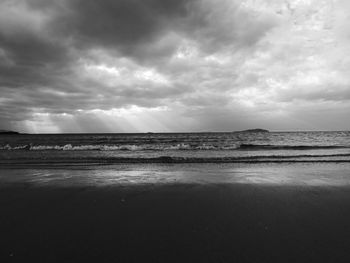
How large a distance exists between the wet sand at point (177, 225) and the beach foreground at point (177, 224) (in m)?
0.02

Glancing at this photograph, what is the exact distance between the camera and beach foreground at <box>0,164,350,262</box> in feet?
10.8

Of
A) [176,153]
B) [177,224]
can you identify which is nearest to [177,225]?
[177,224]

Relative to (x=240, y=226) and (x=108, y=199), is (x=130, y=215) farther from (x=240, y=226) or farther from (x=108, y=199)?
(x=240, y=226)

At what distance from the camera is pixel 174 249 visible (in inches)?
134

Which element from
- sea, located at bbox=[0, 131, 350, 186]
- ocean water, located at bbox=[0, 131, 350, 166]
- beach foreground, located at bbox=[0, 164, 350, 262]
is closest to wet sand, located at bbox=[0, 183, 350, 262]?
beach foreground, located at bbox=[0, 164, 350, 262]

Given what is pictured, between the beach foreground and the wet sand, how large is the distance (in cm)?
2

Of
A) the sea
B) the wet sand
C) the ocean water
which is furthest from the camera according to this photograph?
the ocean water

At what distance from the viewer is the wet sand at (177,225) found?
10.7 ft

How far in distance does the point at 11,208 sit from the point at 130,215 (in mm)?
3222

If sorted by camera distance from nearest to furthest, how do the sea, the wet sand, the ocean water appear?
the wet sand < the sea < the ocean water

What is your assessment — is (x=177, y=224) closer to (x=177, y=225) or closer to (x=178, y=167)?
(x=177, y=225)

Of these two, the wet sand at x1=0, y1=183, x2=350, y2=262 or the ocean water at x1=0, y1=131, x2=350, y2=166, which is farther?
the ocean water at x1=0, y1=131, x2=350, y2=166

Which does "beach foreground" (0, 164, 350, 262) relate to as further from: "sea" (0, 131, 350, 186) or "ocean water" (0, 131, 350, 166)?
"ocean water" (0, 131, 350, 166)

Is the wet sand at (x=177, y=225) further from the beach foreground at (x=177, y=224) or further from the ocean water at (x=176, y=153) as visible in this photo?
the ocean water at (x=176, y=153)
